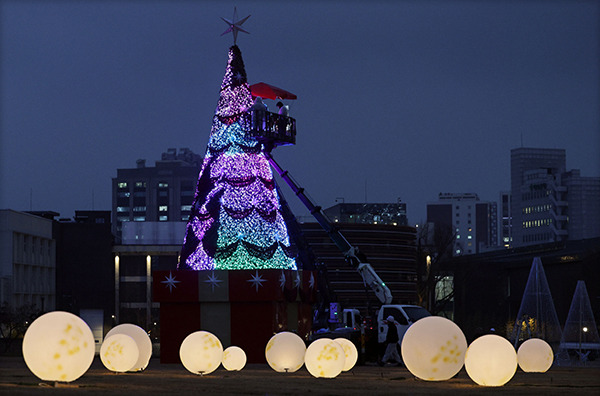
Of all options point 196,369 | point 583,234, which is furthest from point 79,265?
point 583,234

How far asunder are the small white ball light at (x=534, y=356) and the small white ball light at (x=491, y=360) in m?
7.57

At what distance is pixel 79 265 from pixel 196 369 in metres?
68.6

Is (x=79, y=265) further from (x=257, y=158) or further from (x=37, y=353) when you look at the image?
(x=37, y=353)

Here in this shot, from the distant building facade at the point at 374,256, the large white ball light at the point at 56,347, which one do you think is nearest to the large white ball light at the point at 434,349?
the large white ball light at the point at 56,347

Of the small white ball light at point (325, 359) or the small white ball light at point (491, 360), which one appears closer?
the small white ball light at point (491, 360)

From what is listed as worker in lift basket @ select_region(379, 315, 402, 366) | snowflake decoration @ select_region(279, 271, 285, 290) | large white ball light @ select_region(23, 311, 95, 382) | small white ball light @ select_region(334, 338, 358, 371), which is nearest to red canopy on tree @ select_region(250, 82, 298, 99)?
snowflake decoration @ select_region(279, 271, 285, 290)

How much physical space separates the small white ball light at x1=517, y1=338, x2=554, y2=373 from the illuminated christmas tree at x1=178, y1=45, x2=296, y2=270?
41.6ft

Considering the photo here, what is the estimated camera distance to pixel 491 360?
2220 centimetres

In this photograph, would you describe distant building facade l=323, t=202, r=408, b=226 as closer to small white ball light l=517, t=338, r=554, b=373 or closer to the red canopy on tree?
the red canopy on tree

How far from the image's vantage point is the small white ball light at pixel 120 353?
25547mm

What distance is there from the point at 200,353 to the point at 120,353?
2.05m

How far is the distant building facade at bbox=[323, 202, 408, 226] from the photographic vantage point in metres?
146

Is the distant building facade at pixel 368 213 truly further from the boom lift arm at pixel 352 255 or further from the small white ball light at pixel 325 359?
the small white ball light at pixel 325 359

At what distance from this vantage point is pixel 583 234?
19225cm
